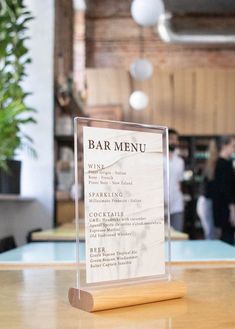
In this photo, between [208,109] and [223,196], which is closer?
[223,196]

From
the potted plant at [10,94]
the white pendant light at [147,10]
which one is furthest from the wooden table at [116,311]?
the white pendant light at [147,10]

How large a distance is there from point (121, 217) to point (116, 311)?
0.56ft

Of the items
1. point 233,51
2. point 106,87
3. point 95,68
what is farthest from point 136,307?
point 233,51

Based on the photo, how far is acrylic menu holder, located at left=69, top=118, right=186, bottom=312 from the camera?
85 centimetres

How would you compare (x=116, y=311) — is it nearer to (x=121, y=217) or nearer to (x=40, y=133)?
(x=121, y=217)

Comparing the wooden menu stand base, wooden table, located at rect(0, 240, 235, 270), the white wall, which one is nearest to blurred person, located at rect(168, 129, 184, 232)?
the white wall

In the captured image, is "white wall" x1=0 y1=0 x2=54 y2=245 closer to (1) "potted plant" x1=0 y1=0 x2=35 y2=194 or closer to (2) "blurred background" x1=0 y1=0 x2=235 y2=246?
(2) "blurred background" x1=0 y1=0 x2=235 y2=246

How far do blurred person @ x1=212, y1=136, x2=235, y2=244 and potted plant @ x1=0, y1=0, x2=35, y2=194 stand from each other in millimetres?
2252

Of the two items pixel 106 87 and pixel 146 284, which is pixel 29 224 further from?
pixel 106 87

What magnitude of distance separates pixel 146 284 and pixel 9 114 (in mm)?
2573

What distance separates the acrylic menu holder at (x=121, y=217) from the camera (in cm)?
85

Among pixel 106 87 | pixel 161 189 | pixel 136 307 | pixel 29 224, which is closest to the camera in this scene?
pixel 136 307

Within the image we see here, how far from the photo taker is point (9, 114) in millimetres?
3297

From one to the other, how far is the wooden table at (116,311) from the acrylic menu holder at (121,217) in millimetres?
27
